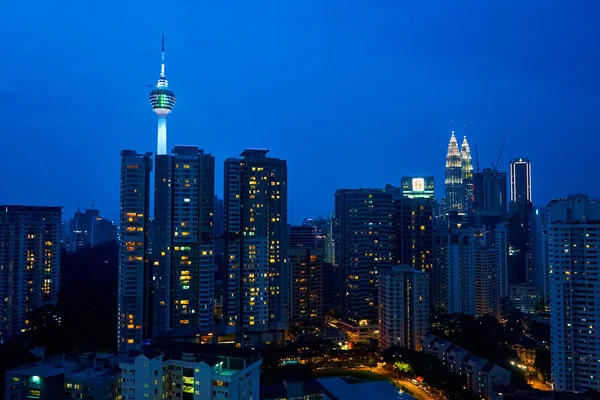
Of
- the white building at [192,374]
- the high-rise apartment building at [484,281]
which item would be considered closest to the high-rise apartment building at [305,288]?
the high-rise apartment building at [484,281]

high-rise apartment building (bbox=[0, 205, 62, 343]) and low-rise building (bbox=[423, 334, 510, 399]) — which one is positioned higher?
high-rise apartment building (bbox=[0, 205, 62, 343])

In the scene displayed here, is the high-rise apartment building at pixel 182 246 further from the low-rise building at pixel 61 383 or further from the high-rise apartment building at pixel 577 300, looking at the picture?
the high-rise apartment building at pixel 577 300

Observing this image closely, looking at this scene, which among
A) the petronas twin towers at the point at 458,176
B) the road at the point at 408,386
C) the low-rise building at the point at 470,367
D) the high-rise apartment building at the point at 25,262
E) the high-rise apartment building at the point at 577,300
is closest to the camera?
the high-rise apartment building at the point at 577,300

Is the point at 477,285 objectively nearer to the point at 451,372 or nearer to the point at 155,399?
the point at 451,372

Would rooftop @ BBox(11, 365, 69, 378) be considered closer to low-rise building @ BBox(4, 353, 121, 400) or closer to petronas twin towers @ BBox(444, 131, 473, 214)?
low-rise building @ BBox(4, 353, 121, 400)

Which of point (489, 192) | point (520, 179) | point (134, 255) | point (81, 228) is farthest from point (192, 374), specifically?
point (520, 179)

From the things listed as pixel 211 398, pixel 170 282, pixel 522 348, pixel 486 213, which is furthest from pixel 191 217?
pixel 486 213

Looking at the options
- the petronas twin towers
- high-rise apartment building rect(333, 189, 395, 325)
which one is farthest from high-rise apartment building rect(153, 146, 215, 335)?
the petronas twin towers
